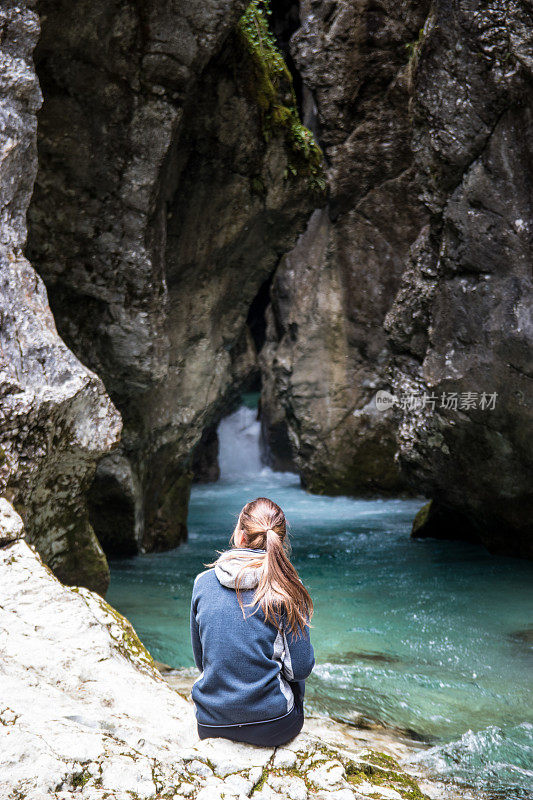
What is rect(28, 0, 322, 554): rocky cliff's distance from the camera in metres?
6.26

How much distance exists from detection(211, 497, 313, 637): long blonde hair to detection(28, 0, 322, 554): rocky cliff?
464cm

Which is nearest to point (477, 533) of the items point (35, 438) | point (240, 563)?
point (35, 438)

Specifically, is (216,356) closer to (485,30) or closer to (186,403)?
(186,403)

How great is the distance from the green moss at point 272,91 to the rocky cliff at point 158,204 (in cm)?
2

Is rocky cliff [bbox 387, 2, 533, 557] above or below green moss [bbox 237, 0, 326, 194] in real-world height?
below

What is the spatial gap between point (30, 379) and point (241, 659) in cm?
242

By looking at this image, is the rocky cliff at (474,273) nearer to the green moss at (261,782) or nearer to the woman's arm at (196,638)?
the woman's arm at (196,638)

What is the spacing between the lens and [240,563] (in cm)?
260

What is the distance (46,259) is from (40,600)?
13.5 feet

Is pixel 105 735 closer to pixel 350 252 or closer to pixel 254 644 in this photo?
pixel 254 644

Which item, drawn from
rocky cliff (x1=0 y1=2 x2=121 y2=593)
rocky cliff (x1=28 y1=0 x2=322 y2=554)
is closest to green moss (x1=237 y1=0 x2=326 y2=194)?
rocky cliff (x1=28 y1=0 x2=322 y2=554)

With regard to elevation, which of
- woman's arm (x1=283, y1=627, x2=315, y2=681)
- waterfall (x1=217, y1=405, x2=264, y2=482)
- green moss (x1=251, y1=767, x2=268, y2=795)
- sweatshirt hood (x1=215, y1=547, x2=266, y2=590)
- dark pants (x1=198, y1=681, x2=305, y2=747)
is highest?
sweatshirt hood (x1=215, y1=547, x2=266, y2=590)

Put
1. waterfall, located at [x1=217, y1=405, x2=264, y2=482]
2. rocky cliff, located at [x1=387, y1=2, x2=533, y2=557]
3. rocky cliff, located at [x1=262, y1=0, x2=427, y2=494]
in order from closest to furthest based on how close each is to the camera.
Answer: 1. rocky cliff, located at [x1=387, y1=2, x2=533, y2=557]
2. rocky cliff, located at [x1=262, y1=0, x2=427, y2=494]
3. waterfall, located at [x1=217, y1=405, x2=264, y2=482]

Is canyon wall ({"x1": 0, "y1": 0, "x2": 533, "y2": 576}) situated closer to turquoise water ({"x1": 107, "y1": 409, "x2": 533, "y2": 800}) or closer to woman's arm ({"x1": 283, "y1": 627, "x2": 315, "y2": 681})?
turquoise water ({"x1": 107, "y1": 409, "x2": 533, "y2": 800})
